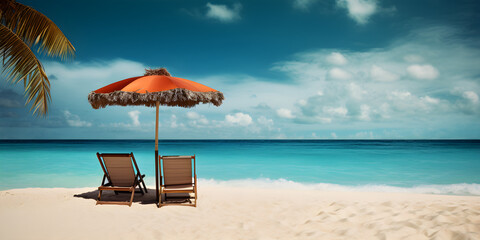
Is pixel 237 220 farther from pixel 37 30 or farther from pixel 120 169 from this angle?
pixel 37 30

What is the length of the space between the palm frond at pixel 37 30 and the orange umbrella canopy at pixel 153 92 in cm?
203

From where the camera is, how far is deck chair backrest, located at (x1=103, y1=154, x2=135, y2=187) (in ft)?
14.5

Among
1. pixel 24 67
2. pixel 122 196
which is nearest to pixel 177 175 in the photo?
pixel 122 196

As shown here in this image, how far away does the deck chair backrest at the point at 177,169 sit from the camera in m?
4.43

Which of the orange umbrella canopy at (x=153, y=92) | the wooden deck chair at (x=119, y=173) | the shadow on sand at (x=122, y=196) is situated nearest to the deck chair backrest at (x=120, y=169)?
the wooden deck chair at (x=119, y=173)

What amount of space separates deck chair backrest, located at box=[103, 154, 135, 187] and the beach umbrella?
506 millimetres

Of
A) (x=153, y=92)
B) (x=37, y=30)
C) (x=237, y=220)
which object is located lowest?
(x=237, y=220)

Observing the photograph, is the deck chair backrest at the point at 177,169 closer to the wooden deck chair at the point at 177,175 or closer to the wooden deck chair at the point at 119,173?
the wooden deck chair at the point at 177,175

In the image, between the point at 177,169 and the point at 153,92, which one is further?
the point at 177,169

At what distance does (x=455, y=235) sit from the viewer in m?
2.66

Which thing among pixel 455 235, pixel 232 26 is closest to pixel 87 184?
pixel 455 235

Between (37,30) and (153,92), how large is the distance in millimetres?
3157

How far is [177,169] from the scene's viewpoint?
4.58 m

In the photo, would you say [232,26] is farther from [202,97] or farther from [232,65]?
[202,97]
